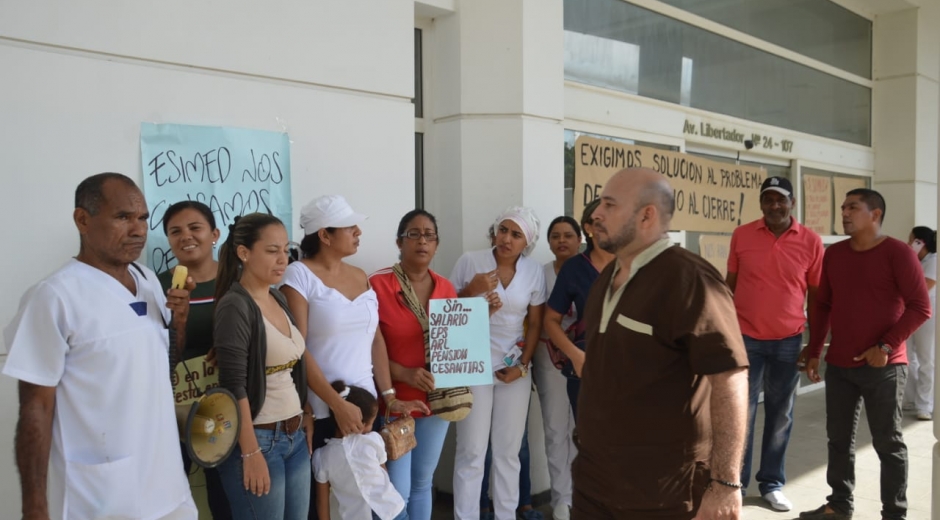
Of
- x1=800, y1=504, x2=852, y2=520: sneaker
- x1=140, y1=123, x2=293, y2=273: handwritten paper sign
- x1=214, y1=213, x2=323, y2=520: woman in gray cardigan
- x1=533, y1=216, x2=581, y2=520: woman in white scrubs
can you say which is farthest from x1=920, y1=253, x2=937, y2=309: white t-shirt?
→ x1=214, y1=213, x2=323, y2=520: woman in gray cardigan

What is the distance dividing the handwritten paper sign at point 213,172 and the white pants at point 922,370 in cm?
715

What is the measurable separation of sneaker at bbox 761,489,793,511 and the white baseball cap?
375 cm

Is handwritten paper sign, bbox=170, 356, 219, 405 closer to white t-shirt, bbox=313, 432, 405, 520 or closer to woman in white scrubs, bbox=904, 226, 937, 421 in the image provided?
white t-shirt, bbox=313, 432, 405, 520

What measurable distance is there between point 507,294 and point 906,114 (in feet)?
26.4

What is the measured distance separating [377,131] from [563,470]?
2.55m

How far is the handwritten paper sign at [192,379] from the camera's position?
2.92 metres

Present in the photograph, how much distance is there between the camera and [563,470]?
188 inches

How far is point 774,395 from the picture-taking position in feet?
17.3

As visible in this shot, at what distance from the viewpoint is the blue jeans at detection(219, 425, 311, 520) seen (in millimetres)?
2777

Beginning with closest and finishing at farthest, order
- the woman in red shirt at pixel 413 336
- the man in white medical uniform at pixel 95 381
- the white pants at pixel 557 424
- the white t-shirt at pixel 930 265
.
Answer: the man in white medical uniform at pixel 95 381
the woman in red shirt at pixel 413 336
the white pants at pixel 557 424
the white t-shirt at pixel 930 265

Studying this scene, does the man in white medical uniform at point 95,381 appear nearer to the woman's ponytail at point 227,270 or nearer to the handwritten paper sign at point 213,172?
the woman's ponytail at point 227,270

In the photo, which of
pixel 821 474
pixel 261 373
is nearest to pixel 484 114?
pixel 261 373

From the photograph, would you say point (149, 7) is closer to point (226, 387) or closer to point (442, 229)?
point (226, 387)

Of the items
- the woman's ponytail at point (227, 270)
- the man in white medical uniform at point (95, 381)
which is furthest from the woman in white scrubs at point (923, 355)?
the man in white medical uniform at point (95, 381)
